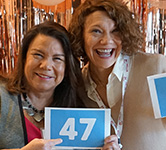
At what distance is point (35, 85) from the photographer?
120 centimetres

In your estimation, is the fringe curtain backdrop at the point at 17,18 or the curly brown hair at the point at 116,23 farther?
the fringe curtain backdrop at the point at 17,18

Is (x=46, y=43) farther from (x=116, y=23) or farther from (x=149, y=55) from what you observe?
(x=149, y=55)

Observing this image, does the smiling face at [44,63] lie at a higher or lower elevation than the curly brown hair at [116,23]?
lower

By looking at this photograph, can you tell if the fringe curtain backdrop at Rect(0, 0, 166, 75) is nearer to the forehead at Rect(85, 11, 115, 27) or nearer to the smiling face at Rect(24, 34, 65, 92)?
the forehead at Rect(85, 11, 115, 27)

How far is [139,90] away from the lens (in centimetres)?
127

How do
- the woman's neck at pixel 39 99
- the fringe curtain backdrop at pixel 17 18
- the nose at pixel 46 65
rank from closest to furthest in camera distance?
the nose at pixel 46 65, the woman's neck at pixel 39 99, the fringe curtain backdrop at pixel 17 18

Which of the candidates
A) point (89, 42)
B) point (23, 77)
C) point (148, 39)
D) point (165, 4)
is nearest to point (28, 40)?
point (23, 77)

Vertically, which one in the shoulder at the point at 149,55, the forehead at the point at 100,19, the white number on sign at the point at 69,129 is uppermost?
the forehead at the point at 100,19

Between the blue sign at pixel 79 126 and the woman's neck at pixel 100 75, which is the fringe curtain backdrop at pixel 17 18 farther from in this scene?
the blue sign at pixel 79 126

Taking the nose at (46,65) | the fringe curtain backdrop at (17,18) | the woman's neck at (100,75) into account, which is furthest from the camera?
the fringe curtain backdrop at (17,18)

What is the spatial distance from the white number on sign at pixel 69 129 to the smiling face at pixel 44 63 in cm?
24

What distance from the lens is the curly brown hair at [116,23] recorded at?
4.08 ft

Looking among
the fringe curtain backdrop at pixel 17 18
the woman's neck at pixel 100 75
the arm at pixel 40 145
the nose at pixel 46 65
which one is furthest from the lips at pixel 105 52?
the fringe curtain backdrop at pixel 17 18

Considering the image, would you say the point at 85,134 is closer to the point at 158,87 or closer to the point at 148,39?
the point at 158,87
